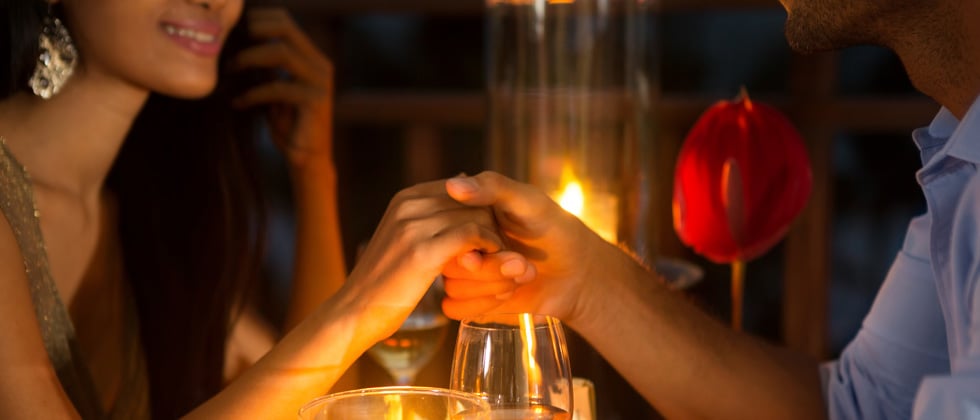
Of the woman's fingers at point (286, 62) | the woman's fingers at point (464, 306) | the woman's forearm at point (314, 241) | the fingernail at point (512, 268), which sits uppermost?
the woman's fingers at point (286, 62)

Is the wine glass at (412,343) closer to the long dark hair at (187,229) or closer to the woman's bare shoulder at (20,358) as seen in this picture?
the woman's bare shoulder at (20,358)

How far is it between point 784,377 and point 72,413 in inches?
32.2

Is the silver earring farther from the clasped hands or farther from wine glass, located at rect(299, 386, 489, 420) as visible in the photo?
wine glass, located at rect(299, 386, 489, 420)

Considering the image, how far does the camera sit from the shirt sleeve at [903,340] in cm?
126

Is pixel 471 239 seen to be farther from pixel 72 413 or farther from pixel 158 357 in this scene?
pixel 158 357

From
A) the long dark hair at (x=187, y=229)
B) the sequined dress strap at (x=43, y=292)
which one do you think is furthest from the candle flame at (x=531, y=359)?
the long dark hair at (x=187, y=229)

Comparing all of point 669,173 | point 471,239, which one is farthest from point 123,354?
point 669,173

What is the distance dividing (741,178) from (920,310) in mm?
255

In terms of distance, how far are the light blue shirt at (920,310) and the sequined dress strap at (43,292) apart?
36.7 inches

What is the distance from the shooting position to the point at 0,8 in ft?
4.66

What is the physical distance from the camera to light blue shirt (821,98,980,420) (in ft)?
3.46

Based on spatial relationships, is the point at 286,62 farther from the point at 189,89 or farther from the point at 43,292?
the point at 43,292

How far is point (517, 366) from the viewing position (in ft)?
2.88

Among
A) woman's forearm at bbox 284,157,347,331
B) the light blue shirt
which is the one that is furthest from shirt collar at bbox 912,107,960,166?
woman's forearm at bbox 284,157,347,331
